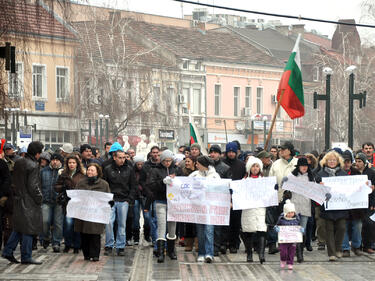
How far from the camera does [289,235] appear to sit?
14.2 meters

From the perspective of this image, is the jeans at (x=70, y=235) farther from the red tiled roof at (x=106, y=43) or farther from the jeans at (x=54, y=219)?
the red tiled roof at (x=106, y=43)

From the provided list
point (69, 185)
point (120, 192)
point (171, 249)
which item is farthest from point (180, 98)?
point (171, 249)

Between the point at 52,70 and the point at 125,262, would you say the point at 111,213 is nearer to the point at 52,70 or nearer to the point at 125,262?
the point at 125,262

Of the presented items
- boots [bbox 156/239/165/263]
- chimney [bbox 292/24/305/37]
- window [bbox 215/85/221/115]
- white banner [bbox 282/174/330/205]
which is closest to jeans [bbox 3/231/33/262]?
boots [bbox 156/239/165/263]

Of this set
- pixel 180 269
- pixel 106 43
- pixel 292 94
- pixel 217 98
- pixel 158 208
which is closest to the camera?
pixel 180 269

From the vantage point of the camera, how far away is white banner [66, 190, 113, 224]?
49.0 feet

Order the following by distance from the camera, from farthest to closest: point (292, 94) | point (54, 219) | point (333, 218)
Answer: point (292, 94) < point (54, 219) < point (333, 218)

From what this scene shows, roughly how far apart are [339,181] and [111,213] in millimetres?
3834

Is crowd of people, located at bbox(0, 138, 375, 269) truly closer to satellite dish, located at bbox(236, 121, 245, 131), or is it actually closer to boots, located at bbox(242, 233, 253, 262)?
boots, located at bbox(242, 233, 253, 262)

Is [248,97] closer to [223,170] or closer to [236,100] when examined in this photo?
[236,100]

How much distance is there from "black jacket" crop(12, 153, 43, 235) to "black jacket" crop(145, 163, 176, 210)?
2.06 metres

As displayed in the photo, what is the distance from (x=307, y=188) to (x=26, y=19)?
17.4 feet

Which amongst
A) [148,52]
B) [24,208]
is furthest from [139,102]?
[24,208]

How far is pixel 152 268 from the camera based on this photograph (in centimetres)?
1431
